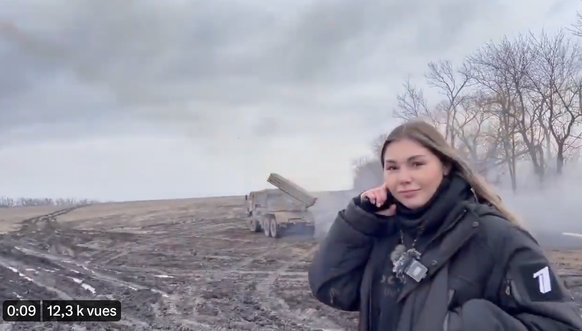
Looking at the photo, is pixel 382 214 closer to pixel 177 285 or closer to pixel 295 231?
pixel 177 285

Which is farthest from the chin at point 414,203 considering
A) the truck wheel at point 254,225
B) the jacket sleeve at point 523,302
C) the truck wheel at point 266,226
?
the truck wheel at point 254,225

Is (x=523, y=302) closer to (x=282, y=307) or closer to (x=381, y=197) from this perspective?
(x=381, y=197)

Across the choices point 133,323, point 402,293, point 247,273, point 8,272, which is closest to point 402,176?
point 402,293

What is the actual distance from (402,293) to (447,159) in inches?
20.3

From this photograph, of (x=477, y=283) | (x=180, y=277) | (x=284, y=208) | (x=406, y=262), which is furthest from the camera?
(x=284, y=208)

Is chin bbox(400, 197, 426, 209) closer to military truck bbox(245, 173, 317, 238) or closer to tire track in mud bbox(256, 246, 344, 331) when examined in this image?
tire track in mud bbox(256, 246, 344, 331)

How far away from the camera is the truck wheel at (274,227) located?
23.1 m

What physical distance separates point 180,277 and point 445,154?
41.9ft

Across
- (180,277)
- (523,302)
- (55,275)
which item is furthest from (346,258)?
(55,275)

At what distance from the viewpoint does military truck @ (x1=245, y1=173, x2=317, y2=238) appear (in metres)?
23.0
